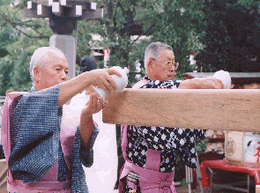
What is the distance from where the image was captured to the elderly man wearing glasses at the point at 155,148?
1.79m

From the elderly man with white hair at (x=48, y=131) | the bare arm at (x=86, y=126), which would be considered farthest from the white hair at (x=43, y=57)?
the bare arm at (x=86, y=126)

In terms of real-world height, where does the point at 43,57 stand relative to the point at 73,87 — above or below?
above

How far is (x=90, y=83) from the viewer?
44.9 inches

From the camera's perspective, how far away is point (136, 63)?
6.00m

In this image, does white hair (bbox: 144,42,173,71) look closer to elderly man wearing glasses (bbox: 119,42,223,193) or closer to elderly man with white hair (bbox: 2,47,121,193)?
elderly man wearing glasses (bbox: 119,42,223,193)

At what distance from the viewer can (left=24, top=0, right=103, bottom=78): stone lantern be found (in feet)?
14.1

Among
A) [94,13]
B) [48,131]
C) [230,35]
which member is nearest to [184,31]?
[230,35]

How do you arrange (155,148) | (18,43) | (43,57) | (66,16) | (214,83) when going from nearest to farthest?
(214,83) → (43,57) → (155,148) → (66,16) → (18,43)

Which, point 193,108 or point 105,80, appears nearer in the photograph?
point 193,108

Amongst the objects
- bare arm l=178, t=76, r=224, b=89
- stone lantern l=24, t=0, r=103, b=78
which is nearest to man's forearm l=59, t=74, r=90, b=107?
bare arm l=178, t=76, r=224, b=89

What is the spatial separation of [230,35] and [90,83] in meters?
5.55

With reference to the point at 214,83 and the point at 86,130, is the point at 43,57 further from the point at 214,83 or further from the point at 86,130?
the point at 214,83

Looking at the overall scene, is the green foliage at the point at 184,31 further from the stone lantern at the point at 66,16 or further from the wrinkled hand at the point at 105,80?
the wrinkled hand at the point at 105,80

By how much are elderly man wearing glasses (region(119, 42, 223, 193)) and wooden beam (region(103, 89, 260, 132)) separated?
74cm
